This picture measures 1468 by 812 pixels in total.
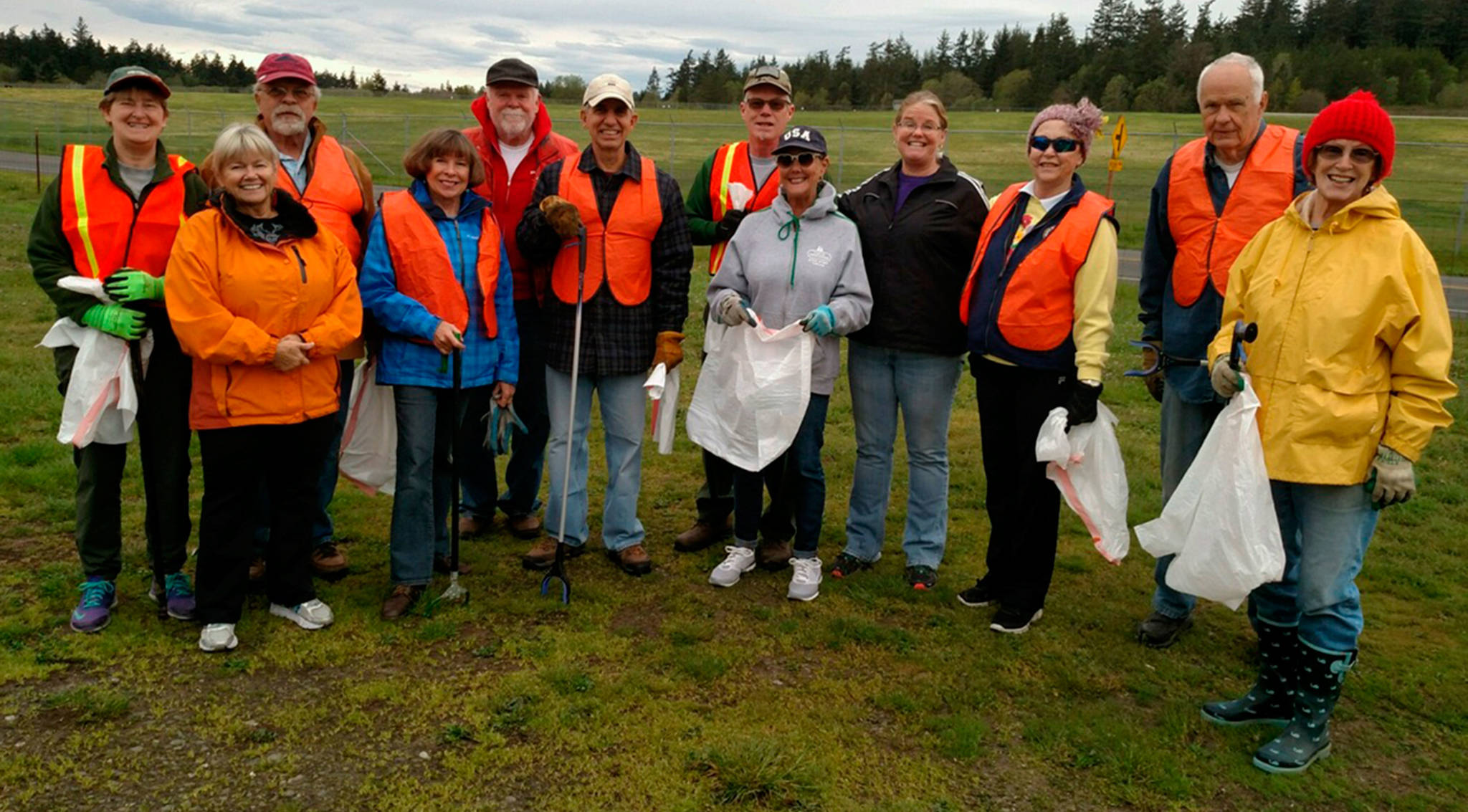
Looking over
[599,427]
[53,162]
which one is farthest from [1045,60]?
[599,427]

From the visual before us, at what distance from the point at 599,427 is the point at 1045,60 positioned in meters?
83.7

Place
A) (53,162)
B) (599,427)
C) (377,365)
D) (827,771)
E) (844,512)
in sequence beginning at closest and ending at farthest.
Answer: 1. (827,771)
2. (377,365)
3. (844,512)
4. (599,427)
5. (53,162)

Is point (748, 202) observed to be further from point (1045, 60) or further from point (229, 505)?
point (1045, 60)

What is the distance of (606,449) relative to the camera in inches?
202

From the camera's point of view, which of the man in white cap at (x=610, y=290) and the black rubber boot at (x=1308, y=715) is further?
the man in white cap at (x=610, y=290)

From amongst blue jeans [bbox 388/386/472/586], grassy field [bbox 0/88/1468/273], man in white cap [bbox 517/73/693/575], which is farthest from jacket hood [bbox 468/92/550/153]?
grassy field [bbox 0/88/1468/273]

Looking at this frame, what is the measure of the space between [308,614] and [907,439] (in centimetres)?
280

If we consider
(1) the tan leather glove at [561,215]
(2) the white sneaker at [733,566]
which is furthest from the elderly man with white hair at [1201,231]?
(1) the tan leather glove at [561,215]

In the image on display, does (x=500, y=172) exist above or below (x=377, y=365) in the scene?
above

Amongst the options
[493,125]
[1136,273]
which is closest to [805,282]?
[493,125]

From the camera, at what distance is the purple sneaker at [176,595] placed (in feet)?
14.4

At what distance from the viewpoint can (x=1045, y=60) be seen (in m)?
82.3

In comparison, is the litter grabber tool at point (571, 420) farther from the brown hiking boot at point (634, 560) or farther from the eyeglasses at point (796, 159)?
the eyeglasses at point (796, 159)

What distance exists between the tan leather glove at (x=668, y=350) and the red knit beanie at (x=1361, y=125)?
2.73 meters
